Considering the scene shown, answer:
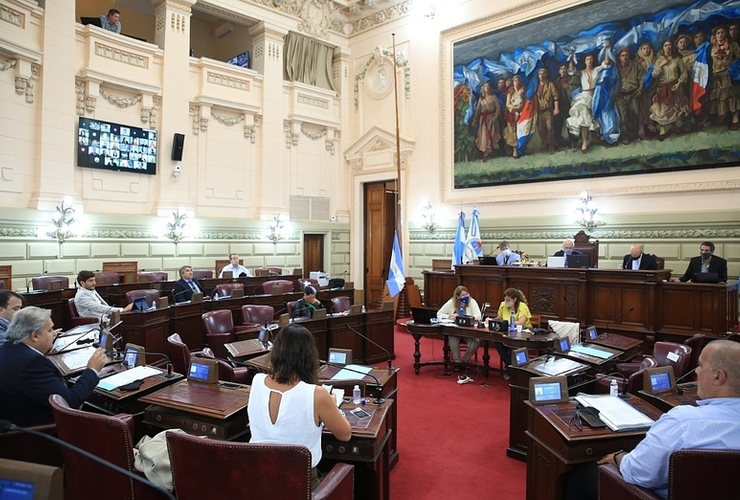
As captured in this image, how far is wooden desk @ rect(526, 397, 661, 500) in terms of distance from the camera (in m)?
2.63

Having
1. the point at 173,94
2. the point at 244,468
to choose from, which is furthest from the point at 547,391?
the point at 173,94

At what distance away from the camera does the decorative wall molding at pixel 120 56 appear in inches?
426

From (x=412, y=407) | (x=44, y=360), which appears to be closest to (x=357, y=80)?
(x=412, y=407)

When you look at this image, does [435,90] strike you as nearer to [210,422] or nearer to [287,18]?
[287,18]

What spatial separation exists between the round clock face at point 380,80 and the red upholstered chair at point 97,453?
13405 millimetres

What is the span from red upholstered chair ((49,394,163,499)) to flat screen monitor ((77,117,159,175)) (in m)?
9.54

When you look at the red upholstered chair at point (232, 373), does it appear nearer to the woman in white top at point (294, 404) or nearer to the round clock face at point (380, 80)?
the woman in white top at point (294, 404)

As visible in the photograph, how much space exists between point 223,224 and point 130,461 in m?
10.9

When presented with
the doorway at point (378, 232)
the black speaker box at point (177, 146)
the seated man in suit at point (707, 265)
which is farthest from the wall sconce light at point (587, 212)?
the black speaker box at point (177, 146)

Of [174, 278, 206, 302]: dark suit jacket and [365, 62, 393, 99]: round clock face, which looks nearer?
[174, 278, 206, 302]: dark suit jacket

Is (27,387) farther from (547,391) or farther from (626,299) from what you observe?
(626,299)

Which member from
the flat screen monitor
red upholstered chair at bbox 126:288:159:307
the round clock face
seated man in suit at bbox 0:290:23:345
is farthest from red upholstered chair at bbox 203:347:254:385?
the round clock face

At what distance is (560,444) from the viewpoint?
8.91ft

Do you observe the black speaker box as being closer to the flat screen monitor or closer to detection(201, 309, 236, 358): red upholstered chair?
the flat screen monitor
